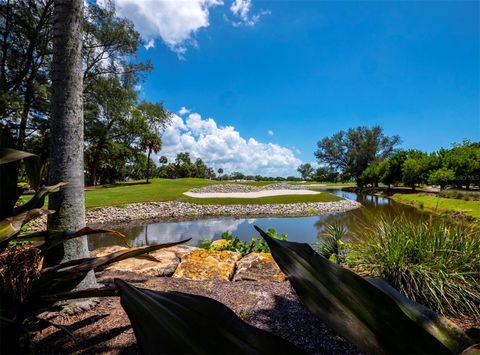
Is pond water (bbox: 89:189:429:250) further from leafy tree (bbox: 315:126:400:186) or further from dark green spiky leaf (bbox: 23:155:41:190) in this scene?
leafy tree (bbox: 315:126:400:186)

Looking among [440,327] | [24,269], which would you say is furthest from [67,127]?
[440,327]

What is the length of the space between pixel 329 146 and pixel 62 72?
53.5m

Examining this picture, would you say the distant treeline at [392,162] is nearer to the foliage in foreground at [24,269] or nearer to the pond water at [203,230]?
the pond water at [203,230]

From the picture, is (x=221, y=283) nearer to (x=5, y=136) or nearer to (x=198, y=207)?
(x=5, y=136)

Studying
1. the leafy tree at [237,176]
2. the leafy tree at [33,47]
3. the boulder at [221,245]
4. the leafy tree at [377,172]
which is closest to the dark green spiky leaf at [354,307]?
the boulder at [221,245]

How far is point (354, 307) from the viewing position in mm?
551

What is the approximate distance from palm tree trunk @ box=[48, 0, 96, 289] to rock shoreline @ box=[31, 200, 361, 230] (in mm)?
10178

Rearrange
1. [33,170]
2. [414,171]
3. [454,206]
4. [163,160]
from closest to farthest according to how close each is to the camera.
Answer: [33,170] < [454,206] < [414,171] < [163,160]

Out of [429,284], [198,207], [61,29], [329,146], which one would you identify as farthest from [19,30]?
[329,146]

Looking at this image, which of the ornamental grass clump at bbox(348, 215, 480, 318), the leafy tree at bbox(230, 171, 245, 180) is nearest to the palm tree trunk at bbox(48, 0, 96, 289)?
the ornamental grass clump at bbox(348, 215, 480, 318)

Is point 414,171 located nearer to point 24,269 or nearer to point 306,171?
point 24,269

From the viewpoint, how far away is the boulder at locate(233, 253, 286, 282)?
139 inches

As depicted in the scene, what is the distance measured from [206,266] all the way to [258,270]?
0.80 m

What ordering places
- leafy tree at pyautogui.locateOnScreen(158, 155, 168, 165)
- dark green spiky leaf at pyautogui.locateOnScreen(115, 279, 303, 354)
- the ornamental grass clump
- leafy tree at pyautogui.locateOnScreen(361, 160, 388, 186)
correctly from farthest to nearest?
leafy tree at pyautogui.locateOnScreen(158, 155, 168, 165)
leafy tree at pyautogui.locateOnScreen(361, 160, 388, 186)
the ornamental grass clump
dark green spiky leaf at pyautogui.locateOnScreen(115, 279, 303, 354)
